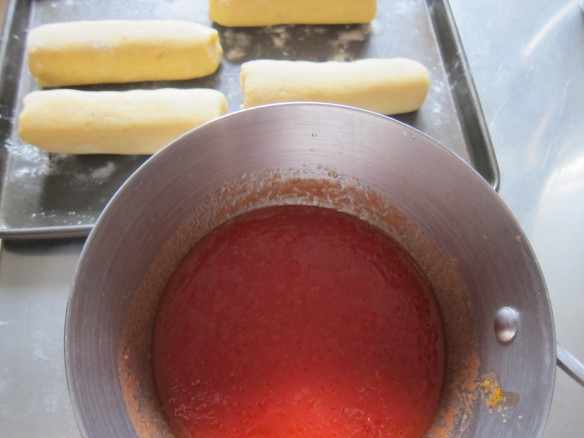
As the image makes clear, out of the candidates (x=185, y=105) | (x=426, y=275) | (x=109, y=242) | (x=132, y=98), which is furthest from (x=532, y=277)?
(x=132, y=98)

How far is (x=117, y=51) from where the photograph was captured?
118cm

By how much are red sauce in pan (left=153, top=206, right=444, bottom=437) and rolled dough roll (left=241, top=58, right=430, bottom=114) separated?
1.09 ft

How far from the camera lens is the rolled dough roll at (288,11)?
49.8 inches

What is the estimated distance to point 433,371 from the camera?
0.89m

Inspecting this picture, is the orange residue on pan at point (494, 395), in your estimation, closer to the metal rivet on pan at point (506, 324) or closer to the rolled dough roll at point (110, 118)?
the metal rivet on pan at point (506, 324)

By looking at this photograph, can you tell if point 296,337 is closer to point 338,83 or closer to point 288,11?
point 338,83

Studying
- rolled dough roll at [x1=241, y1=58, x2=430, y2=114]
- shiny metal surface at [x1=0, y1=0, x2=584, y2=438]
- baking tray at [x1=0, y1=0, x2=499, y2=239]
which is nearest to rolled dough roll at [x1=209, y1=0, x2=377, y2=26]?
baking tray at [x1=0, y1=0, x2=499, y2=239]

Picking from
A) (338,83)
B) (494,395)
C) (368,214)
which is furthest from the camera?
(338,83)

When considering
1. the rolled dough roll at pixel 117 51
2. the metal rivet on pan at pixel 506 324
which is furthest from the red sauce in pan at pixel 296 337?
the rolled dough roll at pixel 117 51

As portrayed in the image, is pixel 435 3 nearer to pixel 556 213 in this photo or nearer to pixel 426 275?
pixel 556 213

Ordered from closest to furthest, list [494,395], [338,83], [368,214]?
[494,395], [368,214], [338,83]

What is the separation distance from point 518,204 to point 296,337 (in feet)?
2.16

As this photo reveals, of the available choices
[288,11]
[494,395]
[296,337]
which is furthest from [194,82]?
[494,395]

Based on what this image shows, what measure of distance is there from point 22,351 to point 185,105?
603mm
